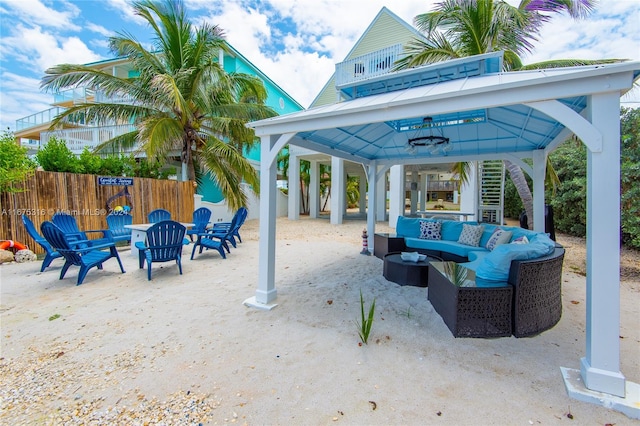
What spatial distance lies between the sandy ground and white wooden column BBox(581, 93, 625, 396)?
326 millimetres

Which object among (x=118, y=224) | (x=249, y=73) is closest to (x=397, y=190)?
(x=118, y=224)

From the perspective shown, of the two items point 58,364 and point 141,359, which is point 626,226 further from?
point 58,364

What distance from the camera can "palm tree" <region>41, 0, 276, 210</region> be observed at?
29.8ft

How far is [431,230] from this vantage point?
6883mm

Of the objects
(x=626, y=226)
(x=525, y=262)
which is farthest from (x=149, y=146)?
(x=626, y=226)

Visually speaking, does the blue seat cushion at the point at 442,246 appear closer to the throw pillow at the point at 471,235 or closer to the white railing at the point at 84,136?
the throw pillow at the point at 471,235

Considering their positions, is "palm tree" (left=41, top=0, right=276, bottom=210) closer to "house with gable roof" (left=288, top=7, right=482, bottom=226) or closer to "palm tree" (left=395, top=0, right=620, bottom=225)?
"house with gable roof" (left=288, top=7, right=482, bottom=226)

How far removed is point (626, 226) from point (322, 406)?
298 inches

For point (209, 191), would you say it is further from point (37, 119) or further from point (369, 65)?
point (37, 119)

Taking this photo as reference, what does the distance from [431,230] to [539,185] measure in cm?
226

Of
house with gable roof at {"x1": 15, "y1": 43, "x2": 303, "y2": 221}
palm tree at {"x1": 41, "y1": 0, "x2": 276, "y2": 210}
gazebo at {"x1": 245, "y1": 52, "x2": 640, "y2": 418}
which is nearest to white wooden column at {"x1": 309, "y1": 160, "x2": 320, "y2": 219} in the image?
house with gable roof at {"x1": 15, "y1": 43, "x2": 303, "y2": 221}

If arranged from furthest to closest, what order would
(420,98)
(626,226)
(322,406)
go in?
(626,226) → (420,98) → (322,406)

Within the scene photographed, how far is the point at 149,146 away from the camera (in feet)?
28.3

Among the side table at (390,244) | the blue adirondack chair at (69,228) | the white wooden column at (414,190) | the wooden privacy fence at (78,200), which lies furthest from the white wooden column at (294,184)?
the blue adirondack chair at (69,228)
